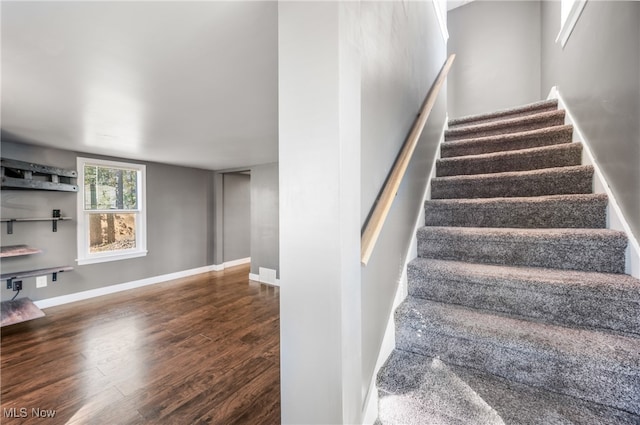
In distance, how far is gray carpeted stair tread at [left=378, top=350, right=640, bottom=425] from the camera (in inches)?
33.9

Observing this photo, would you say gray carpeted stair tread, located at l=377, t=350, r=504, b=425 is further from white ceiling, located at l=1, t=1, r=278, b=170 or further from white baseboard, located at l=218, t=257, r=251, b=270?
white baseboard, located at l=218, t=257, r=251, b=270

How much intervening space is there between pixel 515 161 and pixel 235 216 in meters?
5.19

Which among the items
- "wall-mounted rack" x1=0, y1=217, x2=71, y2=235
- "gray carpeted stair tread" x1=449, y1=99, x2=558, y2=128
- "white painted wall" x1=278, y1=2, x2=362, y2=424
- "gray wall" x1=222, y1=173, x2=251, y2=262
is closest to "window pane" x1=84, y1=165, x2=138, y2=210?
A: "wall-mounted rack" x1=0, y1=217, x2=71, y2=235

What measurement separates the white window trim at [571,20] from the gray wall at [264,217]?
376cm

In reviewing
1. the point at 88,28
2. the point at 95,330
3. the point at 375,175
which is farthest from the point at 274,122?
the point at 95,330

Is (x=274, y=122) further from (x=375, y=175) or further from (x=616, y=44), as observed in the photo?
(x=616, y=44)

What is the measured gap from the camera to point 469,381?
3.39 ft

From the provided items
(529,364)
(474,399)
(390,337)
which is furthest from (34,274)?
(529,364)

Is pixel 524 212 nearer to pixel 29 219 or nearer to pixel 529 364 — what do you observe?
pixel 529 364

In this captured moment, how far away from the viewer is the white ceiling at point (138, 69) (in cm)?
111

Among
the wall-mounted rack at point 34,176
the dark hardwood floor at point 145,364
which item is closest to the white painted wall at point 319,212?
the dark hardwood floor at point 145,364

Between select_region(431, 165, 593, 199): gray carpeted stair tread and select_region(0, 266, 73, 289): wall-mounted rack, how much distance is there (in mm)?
4433

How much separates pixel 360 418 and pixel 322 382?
0.26m

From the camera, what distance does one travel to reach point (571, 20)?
199 centimetres
